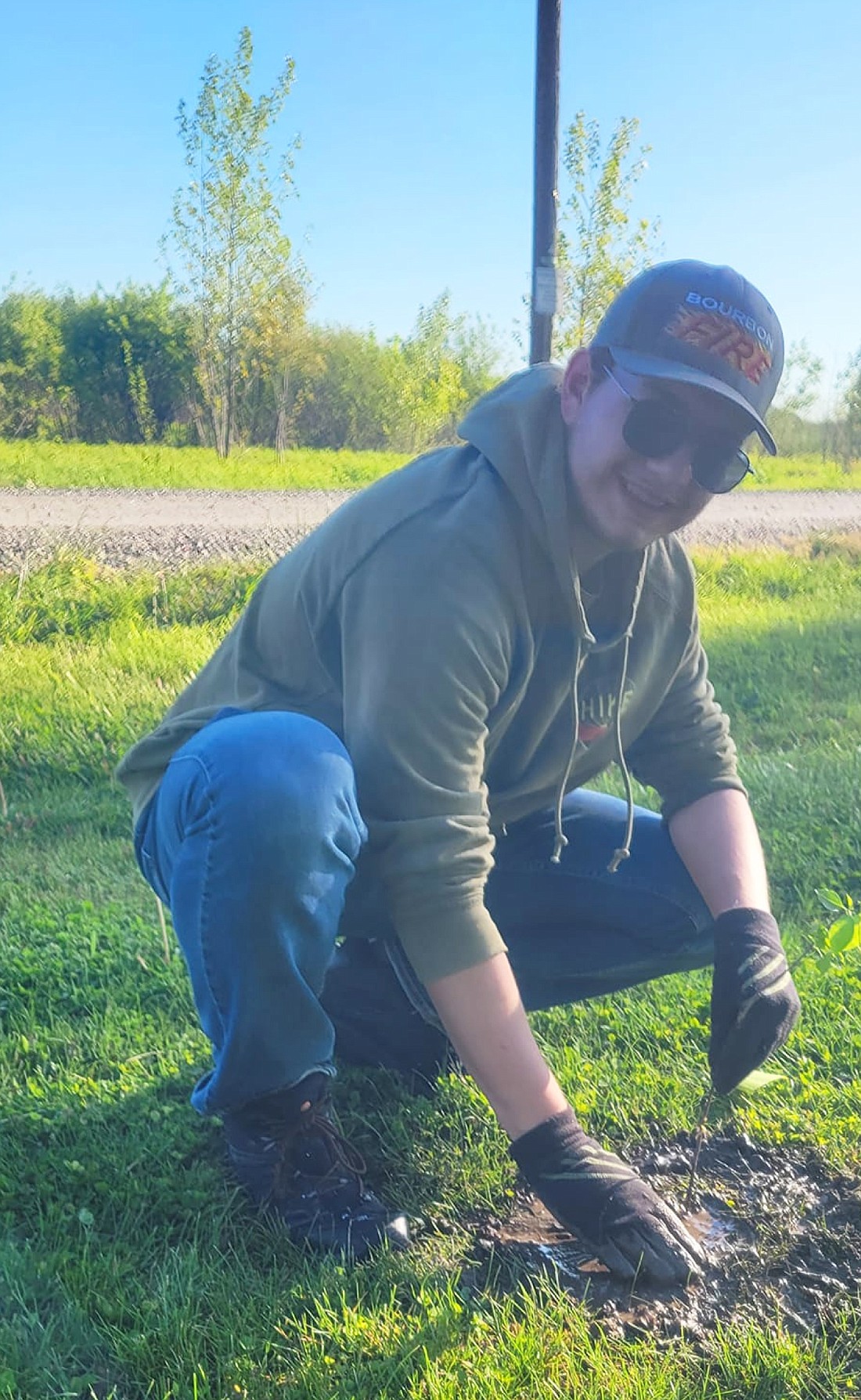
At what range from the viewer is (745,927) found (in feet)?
7.00

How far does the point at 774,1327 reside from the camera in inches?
69.8

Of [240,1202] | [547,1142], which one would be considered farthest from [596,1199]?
[240,1202]

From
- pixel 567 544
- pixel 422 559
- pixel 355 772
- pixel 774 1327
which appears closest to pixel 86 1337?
pixel 355 772

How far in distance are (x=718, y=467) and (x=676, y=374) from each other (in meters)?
0.18

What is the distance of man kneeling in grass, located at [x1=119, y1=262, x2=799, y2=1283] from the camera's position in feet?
5.78

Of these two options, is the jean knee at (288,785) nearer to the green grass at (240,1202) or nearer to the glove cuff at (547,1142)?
the glove cuff at (547,1142)

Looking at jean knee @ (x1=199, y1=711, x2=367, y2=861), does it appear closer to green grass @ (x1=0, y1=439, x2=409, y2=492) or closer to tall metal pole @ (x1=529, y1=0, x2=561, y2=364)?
tall metal pole @ (x1=529, y1=0, x2=561, y2=364)

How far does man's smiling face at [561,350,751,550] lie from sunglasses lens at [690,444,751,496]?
0.04ft

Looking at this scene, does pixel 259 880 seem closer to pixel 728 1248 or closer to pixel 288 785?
pixel 288 785

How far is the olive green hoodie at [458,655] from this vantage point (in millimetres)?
1754

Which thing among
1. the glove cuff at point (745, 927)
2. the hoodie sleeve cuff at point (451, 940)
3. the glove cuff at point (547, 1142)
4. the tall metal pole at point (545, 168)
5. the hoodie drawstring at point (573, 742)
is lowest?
the glove cuff at point (547, 1142)

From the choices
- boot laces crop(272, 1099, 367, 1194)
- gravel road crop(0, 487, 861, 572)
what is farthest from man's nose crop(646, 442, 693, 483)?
gravel road crop(0, 487, 861, 572)

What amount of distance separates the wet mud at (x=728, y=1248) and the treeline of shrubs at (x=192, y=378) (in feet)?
35.1

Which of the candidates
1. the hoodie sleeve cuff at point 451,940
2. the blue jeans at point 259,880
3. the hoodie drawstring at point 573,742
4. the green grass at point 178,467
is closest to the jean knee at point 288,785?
the blue jeans at point 259,880
